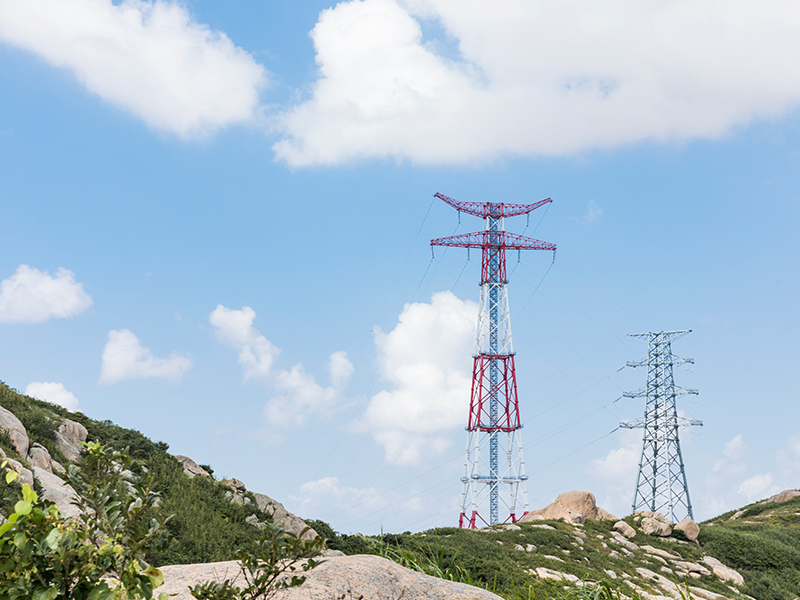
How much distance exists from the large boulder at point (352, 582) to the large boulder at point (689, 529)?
3017 centimetres

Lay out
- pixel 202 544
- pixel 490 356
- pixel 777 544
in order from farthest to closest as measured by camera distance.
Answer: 1. pixel 490 356
2. pixel 777 544
3. pixel 202 544

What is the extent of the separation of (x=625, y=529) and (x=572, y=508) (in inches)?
155

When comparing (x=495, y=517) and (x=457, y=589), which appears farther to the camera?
(x=495, y=517)

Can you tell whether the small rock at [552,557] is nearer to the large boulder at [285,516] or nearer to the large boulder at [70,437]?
the large boulder at [285,516]

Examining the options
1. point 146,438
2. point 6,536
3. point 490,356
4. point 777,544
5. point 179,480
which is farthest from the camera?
point 490,356

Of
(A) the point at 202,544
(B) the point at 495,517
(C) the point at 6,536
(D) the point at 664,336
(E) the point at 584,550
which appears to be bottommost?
(C) the point at 6,536

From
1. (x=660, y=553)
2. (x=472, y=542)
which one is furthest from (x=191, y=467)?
(x=660, y=553)

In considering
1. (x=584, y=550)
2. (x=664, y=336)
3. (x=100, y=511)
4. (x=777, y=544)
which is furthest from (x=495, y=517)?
(x=100, y=511)

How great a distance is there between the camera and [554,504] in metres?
34.6

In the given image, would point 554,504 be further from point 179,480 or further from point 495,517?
point 179,480

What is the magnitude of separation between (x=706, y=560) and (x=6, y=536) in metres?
31.3

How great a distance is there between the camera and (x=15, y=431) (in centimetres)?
1518

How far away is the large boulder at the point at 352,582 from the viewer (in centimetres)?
508

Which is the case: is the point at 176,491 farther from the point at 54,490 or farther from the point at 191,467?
the point at 54,490
